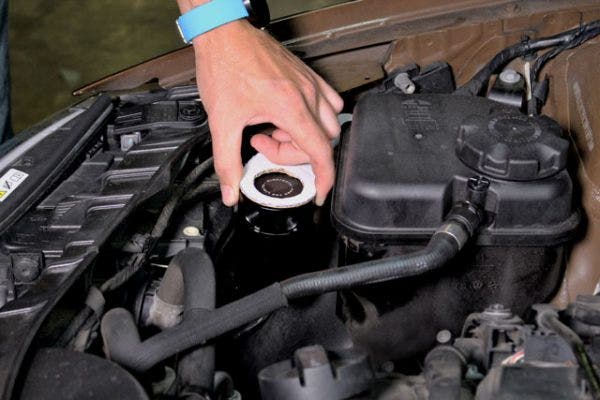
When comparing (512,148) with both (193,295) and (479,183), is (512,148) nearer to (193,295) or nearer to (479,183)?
(479,183)

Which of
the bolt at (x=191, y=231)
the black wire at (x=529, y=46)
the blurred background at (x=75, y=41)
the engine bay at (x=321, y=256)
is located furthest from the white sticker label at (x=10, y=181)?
the blurred background at (x=75, y=41)

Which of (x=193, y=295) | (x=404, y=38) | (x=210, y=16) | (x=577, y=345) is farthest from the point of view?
(x=404, y=38)

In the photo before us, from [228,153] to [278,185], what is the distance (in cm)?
10

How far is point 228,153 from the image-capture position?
1.12 meters

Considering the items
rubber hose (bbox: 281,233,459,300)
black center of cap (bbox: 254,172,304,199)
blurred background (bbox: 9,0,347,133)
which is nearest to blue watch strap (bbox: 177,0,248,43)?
black center of cap (bbox: 254,172,304,199)

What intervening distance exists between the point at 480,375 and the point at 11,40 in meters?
3.12

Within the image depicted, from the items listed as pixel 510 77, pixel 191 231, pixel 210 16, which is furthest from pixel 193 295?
pixel 510 77

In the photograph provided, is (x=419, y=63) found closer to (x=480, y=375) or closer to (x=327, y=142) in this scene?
(x=327, y=142)

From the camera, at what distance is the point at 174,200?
1.11 meters

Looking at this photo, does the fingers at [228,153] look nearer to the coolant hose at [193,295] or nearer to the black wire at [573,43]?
the coolant hose at [193,295]

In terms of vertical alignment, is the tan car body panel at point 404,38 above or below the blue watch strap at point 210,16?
below

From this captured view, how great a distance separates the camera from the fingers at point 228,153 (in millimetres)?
1119

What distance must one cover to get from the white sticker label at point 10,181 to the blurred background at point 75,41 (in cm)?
204

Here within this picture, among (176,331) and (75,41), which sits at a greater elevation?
(176,331)
